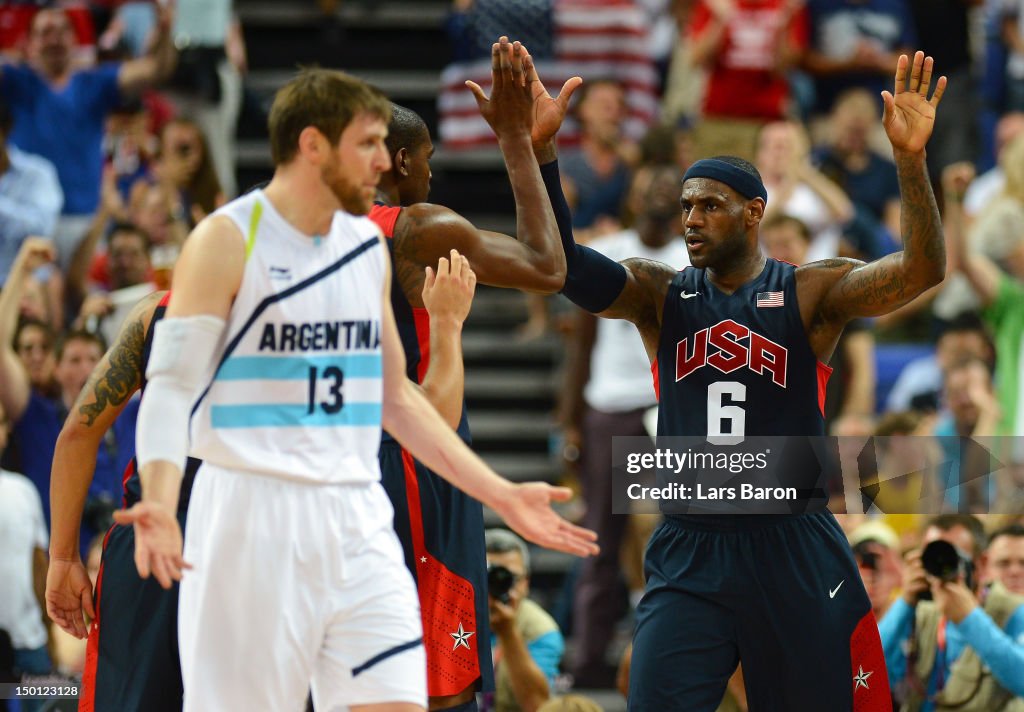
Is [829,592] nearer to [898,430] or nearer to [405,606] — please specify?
[405,606]

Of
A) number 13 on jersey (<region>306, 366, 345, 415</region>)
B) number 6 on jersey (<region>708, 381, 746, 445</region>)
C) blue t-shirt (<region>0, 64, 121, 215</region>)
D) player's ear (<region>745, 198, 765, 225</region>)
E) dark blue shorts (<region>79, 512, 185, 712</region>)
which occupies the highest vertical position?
blue t-shirt (<region>0, 64, 121, 215</region>)

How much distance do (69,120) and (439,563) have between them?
22.5ft

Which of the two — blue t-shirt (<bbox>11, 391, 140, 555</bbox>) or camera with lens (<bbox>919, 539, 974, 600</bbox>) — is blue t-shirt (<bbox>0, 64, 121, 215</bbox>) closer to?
blue t-shirt (<bbox>11, 391, 140, 555</bbox>)

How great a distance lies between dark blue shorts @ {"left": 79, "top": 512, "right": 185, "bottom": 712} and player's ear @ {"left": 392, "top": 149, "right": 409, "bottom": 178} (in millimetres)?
1424

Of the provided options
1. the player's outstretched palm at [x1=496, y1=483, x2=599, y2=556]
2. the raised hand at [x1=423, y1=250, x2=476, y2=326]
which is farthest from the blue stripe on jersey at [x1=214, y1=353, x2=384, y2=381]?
the raised hand at [x1=423, y1=250, x2=476, y2=326]

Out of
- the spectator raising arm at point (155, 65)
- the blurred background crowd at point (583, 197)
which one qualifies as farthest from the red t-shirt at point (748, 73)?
the spectator raising arm at point (155, 65)

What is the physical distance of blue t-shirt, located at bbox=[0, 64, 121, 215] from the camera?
11.7m

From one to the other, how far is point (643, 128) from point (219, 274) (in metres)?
8.64

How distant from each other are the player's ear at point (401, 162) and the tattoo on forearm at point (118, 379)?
107 cm

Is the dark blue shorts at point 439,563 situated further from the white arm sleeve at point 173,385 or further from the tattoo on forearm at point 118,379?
the white arm sleeve at point 173,385

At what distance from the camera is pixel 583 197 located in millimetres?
12031

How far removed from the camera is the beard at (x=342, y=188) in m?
4.59

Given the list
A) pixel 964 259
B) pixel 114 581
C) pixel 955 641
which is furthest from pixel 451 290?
pixel 964 259

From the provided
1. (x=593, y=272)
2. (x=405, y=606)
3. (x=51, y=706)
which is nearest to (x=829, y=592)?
(x=593, y=272)
